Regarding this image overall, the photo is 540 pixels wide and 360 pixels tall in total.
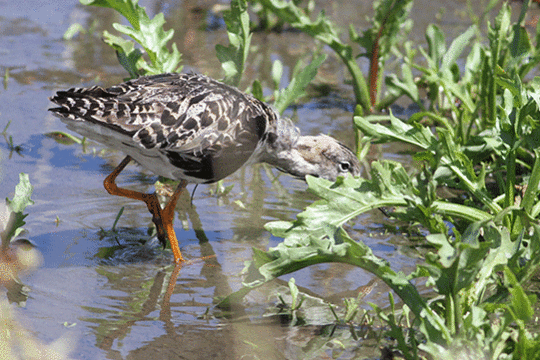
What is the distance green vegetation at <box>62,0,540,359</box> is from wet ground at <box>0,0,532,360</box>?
0.32 metres

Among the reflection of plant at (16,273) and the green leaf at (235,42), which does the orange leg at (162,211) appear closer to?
the reflection of plant at (16,273)

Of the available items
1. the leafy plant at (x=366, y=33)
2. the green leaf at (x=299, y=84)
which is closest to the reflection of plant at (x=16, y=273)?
the green leaf at (x=299, y=84)

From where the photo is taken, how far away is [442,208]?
4.29 metres

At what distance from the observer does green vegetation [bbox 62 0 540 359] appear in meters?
3.20

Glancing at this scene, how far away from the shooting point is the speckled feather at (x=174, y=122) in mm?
4605

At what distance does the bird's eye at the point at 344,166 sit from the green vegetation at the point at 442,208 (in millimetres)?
503

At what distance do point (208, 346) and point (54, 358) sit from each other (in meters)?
0.82

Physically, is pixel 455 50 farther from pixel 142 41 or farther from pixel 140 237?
pixel 140 237

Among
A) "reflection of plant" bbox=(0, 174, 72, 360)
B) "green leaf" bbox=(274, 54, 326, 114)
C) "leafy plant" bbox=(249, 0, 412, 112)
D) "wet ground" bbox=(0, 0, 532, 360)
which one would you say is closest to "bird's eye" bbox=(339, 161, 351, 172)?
"wet ground" bbox=(0, 0, 532, 360)

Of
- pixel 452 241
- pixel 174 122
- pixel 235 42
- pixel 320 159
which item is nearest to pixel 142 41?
pixel 235 42

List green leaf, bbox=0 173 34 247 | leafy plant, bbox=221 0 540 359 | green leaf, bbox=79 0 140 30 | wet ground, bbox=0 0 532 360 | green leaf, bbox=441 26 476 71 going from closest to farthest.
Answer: leafy plant, bbox=221 0 540 359, wet ground, bbox=0 0 532 360, green leaf, bbox=0 173 34 247, green leaf, bbox=79 0 140 30, green leaf, bbox=441 26 476 71

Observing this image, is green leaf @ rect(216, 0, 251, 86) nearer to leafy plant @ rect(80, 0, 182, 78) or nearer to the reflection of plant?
leafy plant @ rect(80, 0, 182, 78)

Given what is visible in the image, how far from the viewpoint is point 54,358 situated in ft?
11.2

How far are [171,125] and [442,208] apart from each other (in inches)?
77.8
